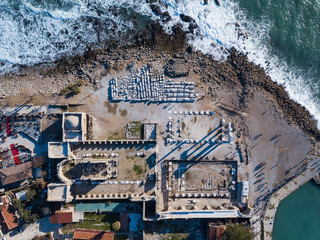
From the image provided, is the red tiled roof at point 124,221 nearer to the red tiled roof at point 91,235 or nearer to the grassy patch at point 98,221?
the grassy patch at point 98,221

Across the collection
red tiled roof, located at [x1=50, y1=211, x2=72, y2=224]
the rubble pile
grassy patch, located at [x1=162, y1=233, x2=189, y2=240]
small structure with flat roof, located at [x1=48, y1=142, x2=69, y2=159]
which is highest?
the rubble pile

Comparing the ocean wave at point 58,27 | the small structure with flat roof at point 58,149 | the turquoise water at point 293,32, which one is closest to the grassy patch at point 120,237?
the small structure with flat roof at point 58,149

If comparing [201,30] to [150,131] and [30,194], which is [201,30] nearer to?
[150,131]

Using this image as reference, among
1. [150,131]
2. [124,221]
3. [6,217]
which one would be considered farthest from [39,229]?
[150,131]

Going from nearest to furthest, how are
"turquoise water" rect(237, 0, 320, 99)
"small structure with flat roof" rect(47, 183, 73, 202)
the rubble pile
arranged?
"small structure with flat roof" rect(47, 183, 73, 202), the rubble pile, "turquoise water" rect(237, 0, 320, 99)

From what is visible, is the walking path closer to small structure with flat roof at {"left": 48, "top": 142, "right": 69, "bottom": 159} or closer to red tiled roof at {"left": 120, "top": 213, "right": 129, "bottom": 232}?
red tiled roof at {"left": 120, "top": 213, "right": 129, "bottom": 232}

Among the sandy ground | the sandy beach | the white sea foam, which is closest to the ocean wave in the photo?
the sandy beach

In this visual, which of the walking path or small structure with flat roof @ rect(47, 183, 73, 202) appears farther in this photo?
the walking path
